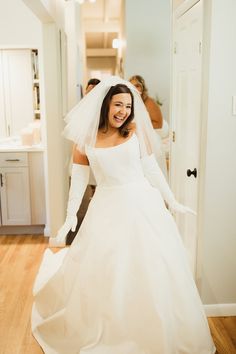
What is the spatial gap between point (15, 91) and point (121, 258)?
2.95 metres

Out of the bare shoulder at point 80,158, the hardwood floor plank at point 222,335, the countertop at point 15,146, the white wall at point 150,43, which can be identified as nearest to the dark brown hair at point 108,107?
the bare shoulder at point 80,158

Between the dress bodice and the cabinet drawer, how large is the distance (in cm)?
195

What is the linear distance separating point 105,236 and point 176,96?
1490 mm

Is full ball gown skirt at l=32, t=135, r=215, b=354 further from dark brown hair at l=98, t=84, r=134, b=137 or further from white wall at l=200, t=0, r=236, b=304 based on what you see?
white wall at l=200, t=0, r=236, b=304

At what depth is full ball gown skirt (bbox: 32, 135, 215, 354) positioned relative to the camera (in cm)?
203

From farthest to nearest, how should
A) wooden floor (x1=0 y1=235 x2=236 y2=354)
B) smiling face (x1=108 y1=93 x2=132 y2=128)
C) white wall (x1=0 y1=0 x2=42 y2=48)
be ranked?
white wall (x1=0 y1=0 x2=42 y2=48), wooden floor (x1=0 y1=235 x2=236 y2=354), smiling face (x1=108 y1=93 x2=132 y2=128)

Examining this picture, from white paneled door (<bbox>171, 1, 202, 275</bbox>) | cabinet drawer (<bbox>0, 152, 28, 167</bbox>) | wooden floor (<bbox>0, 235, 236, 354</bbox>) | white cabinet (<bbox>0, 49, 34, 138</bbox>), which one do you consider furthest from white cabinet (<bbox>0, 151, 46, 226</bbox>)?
white paneled door (<bbox>171, 1, 202, 275</bbox>)

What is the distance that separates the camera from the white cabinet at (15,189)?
13.4ft

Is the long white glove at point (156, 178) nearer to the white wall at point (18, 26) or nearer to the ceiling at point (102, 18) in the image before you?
the white wall at point (18, 26)

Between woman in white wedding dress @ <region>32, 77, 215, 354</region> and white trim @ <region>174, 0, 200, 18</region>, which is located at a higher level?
white trim @ <region>174, 0, 200, 18</region>

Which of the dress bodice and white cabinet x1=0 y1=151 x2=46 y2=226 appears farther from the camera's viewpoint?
white cabinet x1=0 y1=151 x2=46 y2=226

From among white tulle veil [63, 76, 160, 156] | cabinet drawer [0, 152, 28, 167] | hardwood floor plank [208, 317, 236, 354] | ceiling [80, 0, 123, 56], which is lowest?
hardwood floor plank [208, 317, 236, 354]

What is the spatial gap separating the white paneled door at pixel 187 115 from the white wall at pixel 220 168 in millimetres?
143

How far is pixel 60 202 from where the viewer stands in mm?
3891
